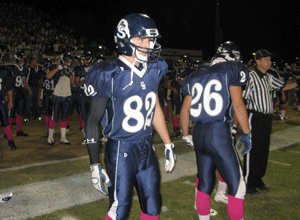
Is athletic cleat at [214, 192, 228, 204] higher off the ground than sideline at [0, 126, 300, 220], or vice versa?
sideline at [0, 126, 300, 220]

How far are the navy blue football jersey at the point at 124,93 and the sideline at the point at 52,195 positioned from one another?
1915 millimetres

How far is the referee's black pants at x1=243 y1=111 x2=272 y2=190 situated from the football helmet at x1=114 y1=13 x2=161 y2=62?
2.28 m

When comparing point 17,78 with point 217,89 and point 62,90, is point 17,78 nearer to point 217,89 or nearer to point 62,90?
point 62,90

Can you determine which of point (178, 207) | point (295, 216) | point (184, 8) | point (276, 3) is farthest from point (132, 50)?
point (276, 3)

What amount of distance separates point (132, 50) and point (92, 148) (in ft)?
2.60

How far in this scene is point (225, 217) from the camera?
11.8 ft

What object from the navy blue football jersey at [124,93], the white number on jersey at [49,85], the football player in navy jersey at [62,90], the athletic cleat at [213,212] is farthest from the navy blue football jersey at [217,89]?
the white number on jersey at [49,85]

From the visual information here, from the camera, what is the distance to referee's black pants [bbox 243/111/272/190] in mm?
4094

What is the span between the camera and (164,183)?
4.60 m

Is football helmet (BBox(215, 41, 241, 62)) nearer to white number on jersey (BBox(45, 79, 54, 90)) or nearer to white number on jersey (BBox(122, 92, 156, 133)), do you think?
white number on jersey (BBox(122, 92, 156, 133))

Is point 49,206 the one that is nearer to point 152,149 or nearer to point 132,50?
point 152,149

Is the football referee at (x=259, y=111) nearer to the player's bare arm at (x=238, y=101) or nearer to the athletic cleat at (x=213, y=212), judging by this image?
the athletic cleat at (x=213, y=212)

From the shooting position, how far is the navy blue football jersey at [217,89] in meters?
2.83

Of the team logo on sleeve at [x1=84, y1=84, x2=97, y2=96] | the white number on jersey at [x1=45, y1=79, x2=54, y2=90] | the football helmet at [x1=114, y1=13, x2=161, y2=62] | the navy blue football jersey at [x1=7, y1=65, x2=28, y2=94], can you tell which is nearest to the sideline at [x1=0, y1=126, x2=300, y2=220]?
the team logo on sleeve at [x1=84, y1=84, x2=97, y2=96]
